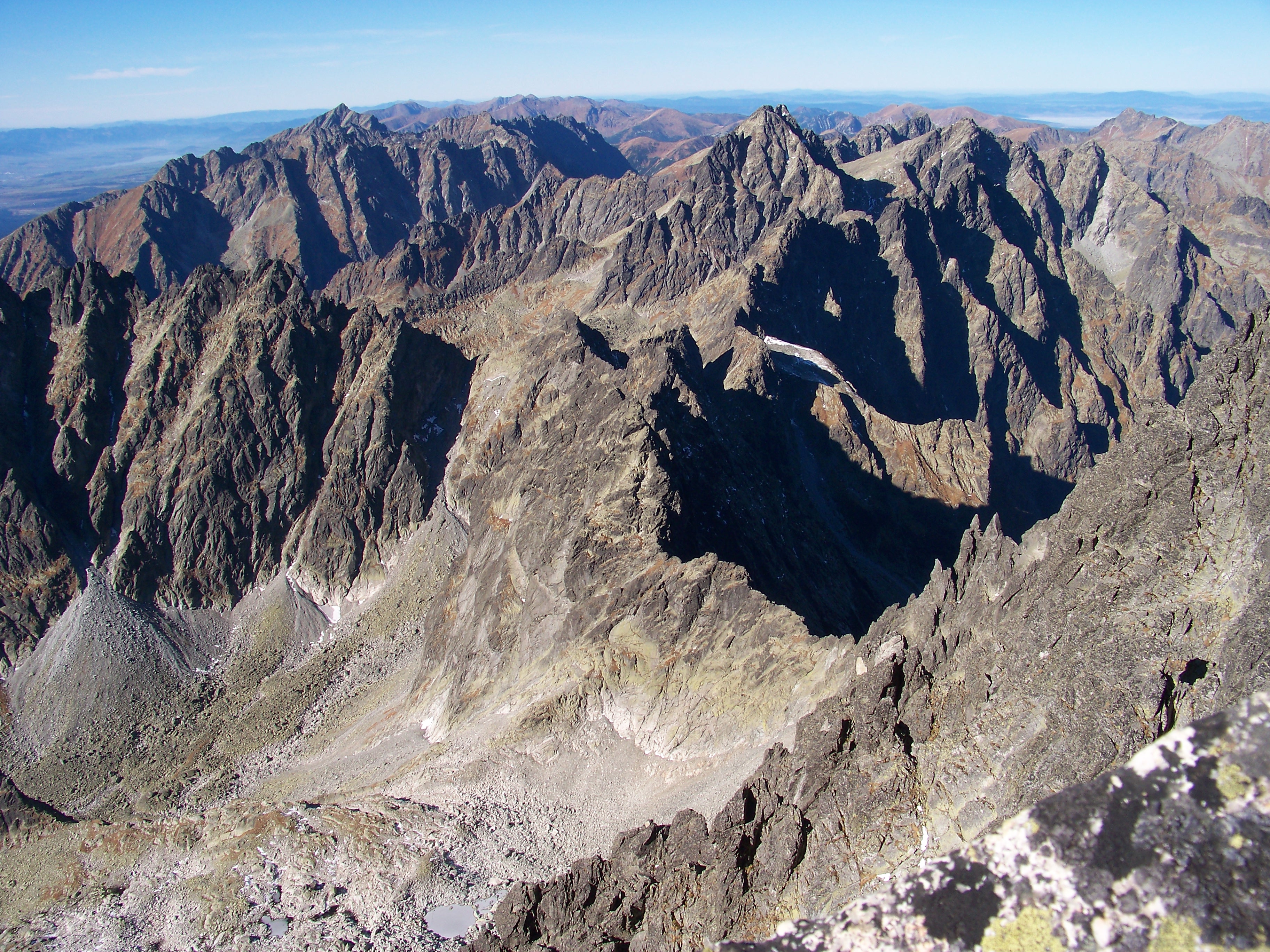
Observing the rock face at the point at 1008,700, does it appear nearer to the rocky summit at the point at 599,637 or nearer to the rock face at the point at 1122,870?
the rocky summit at the point at 599,637

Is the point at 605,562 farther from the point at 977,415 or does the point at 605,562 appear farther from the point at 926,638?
the point at 977,415

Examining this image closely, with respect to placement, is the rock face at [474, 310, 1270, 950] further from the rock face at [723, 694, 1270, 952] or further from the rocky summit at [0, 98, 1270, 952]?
the rock face at [723, 694, 1270, 952]

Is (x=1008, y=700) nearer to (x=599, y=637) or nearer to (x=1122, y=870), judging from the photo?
(x=1122, y=870)

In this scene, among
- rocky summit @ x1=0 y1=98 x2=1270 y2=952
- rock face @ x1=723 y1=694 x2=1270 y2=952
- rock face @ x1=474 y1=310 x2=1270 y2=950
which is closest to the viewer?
rock face @ x1=723 y1=694 x2=1270 y2=952

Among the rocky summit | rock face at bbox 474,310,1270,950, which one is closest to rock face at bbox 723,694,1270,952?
the rocky summit

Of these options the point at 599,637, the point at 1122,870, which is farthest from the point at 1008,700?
the point at 599,637

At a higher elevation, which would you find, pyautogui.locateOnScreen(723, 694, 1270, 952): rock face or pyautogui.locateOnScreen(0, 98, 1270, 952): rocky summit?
pyautogui.locateOnScreen(723, 694, 1270, 952): rock face

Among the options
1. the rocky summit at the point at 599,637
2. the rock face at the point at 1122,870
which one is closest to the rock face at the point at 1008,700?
the rocky summit at the point at 599,637
